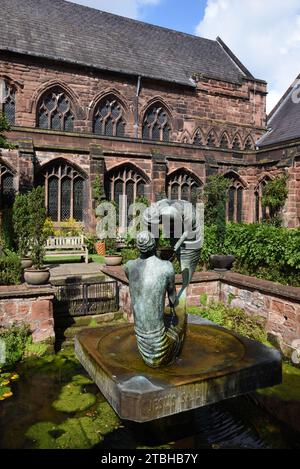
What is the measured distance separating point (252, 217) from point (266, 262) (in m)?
12.5

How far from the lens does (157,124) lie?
24.5 meters

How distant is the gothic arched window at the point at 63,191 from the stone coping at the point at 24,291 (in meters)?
9.50

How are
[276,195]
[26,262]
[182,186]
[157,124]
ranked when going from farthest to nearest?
[157,124] → [182,186] → [276,195] → [26,262]

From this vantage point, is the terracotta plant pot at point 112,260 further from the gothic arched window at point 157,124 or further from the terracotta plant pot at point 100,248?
the gothic arched window at point 157,124

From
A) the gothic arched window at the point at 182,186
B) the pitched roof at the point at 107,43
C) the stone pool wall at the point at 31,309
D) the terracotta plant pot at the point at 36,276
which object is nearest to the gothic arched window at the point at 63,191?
the gothic arched window at the point at 182,186

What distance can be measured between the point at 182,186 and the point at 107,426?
14.8 m

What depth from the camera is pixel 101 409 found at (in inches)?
205

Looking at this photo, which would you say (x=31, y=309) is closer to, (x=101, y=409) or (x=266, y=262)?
(x=101, y=409)

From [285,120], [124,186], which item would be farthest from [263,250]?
[285,120]

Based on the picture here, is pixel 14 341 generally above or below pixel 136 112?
below

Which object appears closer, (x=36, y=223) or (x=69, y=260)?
(x=36, y=223)

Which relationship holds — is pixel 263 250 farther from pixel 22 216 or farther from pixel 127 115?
pixel 127 115

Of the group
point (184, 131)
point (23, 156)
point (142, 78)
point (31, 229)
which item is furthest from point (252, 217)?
point (31, 229)

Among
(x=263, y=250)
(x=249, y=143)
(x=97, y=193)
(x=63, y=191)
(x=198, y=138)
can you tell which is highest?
(x=249, y=143)
